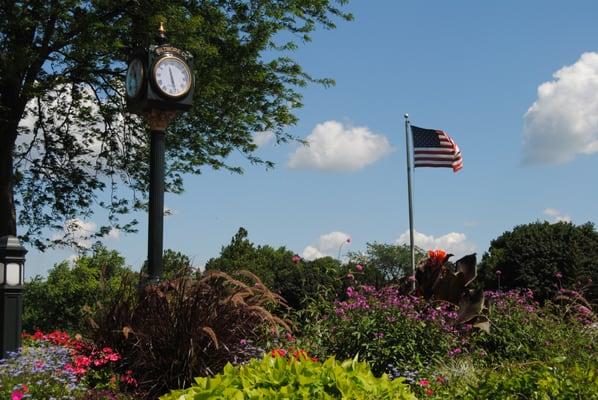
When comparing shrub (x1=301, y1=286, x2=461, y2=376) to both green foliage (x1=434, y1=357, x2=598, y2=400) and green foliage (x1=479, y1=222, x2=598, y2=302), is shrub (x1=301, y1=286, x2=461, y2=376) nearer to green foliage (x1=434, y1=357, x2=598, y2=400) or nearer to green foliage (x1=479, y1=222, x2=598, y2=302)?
green foliage (x1=434, y1=357, x2=598, y2=400)

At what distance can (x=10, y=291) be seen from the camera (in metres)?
8.38

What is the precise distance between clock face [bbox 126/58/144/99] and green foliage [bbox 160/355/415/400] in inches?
230

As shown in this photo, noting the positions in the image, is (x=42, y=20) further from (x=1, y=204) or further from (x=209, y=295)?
(x=209, y=295)

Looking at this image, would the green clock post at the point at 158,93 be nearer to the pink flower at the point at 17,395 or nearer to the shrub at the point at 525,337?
the pink flower at the point at 17,395

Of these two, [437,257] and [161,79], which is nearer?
[161,79]

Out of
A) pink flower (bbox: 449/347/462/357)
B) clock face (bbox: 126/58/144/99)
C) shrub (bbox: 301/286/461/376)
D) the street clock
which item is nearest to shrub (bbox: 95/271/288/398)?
shrub (bbox: 301/286/461/376)

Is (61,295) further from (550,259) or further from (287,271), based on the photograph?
(550,259)

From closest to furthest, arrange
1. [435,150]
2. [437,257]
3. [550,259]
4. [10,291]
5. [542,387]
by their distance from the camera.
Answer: [542,387]
[10,291]
[437,257]
[550,259]
[435,150]

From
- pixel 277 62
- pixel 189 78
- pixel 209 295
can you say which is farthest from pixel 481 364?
pixel 277 62

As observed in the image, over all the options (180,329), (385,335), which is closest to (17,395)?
(180,329)

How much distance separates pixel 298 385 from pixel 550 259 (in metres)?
13.1

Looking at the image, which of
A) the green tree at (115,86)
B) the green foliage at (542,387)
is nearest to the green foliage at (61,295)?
the green tree at (115,86)

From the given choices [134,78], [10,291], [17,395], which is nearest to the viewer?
[17,395]

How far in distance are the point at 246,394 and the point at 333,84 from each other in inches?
527
